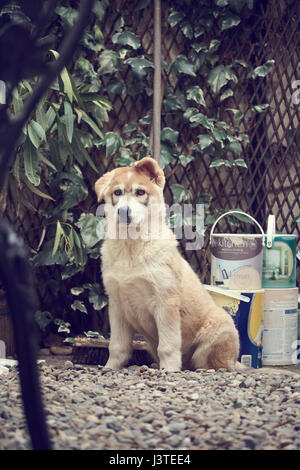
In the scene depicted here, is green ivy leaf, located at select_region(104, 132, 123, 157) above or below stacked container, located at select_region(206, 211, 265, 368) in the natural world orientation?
above

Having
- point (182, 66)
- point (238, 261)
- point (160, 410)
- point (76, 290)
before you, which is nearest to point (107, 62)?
point (182, 66)

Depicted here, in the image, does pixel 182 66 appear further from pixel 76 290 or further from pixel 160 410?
pixel 160 410

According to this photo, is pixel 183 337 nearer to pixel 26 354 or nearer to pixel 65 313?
pixel 65 313

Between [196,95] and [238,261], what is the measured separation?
1.28 metres

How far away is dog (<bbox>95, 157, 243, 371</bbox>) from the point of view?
9.25 feet

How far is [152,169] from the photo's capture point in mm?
2916

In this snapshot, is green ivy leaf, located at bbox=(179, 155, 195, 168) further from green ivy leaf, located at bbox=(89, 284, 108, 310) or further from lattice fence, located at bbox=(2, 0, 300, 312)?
green ivy leaf, located at bbox=(89, 284, 108, 310)

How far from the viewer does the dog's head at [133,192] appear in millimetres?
2771

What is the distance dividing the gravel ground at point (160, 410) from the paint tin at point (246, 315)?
52 cm

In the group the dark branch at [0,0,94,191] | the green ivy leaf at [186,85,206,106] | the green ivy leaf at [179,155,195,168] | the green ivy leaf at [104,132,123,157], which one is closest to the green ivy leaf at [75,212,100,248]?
the green ivy leaf at [104,132,123,157]

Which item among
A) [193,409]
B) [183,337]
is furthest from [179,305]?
[193,409]

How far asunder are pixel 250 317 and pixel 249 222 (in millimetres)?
1082

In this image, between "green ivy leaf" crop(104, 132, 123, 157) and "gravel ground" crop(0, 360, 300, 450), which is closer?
"gravel ground" crop(0, 360, 300, 450)

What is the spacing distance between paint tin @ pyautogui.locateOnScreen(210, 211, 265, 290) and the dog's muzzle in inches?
32.4
